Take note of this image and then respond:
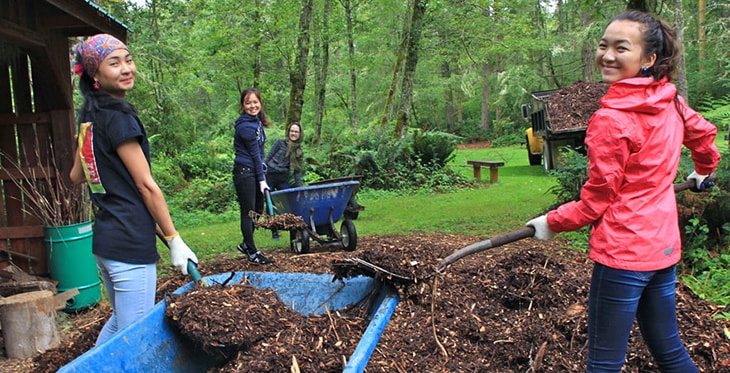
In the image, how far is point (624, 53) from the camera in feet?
6.91

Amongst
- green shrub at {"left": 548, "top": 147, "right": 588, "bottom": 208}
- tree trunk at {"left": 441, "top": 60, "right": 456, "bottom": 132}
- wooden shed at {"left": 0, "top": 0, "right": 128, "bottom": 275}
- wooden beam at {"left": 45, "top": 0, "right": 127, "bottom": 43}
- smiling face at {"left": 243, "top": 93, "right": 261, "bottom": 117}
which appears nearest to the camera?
wooden beam at {"left": 45, "top": 0, "right": 127, "bottom": 43}

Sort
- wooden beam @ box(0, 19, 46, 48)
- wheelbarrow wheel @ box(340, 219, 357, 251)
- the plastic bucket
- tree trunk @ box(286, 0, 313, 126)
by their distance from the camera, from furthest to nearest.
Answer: tree trunk @ box(286, 0, 313, 126) < wheelbarrow wheel @ box(340, 219, 357, 251) < the plastic bucket < wooden beam @ box(0, 19, 46, 48)

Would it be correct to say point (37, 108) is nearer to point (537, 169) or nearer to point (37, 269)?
point (37, 269)

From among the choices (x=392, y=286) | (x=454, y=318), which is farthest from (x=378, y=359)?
(x=454, y=318)

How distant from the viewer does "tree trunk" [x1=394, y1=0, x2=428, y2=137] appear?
13.7 meters

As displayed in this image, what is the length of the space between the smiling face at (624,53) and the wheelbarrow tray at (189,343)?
1.45 meters

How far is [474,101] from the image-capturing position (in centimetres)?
3712

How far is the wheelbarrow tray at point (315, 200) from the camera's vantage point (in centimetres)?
627

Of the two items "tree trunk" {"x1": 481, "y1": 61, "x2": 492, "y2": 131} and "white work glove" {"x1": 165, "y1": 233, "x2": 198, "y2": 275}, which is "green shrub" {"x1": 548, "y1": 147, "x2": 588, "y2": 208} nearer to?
"white work glove" {"x1": 165, "y1": 233, "x2": 198, "y2": 275}

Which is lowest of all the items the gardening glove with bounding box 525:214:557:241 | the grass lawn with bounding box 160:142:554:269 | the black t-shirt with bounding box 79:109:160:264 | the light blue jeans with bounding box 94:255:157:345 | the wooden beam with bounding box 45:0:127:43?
the grass lawn with bounding box 160:142:554:269

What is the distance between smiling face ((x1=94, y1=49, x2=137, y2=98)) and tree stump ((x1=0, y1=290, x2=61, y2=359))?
2.32m

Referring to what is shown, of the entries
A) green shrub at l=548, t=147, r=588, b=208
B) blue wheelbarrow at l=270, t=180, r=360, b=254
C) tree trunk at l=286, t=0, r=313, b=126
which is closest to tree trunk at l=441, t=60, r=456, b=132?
tree trunk at l=286, t=0, r=313, b=126

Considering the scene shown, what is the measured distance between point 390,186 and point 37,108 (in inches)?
326

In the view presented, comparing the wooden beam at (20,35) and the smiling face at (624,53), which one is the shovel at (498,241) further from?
the wooden beam at (20,35)
